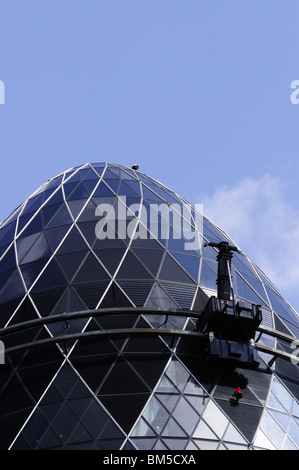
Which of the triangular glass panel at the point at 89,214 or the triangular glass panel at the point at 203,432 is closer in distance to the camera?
the triangular glass panel at the point at 203,432

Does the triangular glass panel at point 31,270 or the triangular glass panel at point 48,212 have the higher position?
the triangular glass panel at point 48,212

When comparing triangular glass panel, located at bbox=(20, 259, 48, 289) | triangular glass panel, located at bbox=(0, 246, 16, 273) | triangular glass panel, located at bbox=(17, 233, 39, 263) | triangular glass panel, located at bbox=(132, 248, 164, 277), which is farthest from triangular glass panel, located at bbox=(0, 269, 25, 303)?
triangular glass panel, located at bbox=(132, 248, 164, 277)

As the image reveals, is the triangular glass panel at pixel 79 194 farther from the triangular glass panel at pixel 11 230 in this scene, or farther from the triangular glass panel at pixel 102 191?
the triangular glass panel at pixel 11 230

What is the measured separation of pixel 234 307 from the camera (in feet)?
99.9

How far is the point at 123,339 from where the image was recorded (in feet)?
101

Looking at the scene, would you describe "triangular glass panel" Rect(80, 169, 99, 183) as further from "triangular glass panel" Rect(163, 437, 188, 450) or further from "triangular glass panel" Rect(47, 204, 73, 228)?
"triangular glass panel" Rect(163, 437, 188, 450)

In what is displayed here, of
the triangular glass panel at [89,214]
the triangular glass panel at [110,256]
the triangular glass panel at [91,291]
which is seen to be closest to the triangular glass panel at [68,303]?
the triangular glass panel at [91,291]

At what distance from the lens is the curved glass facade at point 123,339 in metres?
28.2

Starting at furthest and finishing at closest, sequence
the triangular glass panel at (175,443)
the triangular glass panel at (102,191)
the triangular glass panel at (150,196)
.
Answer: the triangular glass panel at (150,196) < the triangular glass panel at (102,191) < the triangular glass panel at (175,443)

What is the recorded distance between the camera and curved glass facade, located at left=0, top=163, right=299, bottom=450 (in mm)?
28250

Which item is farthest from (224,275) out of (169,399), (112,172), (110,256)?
(112,172)

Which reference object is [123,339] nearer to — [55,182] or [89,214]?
[89,214]
